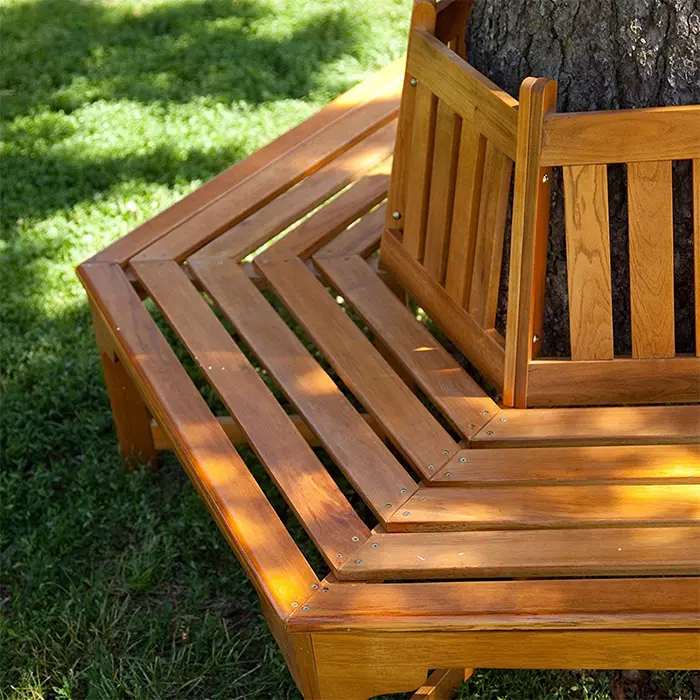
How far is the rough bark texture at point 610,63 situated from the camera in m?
2.38

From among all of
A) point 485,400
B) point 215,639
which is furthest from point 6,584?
point 485,400

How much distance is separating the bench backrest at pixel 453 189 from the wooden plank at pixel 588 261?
174 mm

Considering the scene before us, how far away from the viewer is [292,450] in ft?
8.25

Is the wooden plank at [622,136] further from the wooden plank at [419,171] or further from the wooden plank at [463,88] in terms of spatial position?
the wooden plank at [419,171]

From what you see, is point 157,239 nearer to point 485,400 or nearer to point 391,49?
point 485,400

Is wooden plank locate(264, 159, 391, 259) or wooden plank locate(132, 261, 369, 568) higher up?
wooden plank locate(264, 159, 391, 259)

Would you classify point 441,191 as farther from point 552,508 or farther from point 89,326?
point 89,326

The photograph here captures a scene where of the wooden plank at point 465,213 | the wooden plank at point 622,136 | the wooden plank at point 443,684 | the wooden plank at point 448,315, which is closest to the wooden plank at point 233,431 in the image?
the wooden plank at point 448,315

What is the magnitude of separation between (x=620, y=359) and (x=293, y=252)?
1.06 metres

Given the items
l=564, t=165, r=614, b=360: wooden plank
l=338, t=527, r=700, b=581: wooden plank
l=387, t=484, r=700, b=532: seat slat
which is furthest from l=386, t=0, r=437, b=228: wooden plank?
l=338, t=527, r=700, b=581: wooden plank

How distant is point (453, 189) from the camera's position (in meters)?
2.70

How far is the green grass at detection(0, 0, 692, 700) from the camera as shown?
278cm

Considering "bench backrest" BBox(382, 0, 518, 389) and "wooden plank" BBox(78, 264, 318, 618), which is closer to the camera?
"wooden plank" BBox(78, 264, 318, 618)

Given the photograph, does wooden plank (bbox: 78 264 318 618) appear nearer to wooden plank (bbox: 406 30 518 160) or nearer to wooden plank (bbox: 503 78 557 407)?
wooden plank (bbox: 503 78 557 407)
